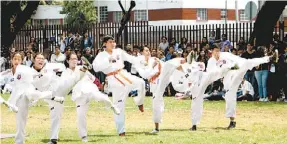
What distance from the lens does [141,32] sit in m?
35.6

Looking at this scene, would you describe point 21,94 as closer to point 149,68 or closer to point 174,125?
point 149,68

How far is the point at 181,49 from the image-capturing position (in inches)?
1097

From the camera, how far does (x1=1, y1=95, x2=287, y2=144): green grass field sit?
51.0 ft

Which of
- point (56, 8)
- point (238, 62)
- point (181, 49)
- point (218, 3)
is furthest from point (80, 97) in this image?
point (56, 8)

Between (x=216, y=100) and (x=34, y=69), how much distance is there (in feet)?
38.7

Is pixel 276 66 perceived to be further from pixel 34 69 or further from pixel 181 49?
pixel 34 69

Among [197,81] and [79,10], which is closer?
[197,81]

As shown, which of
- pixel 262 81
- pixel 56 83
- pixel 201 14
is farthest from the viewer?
pixel 201 14

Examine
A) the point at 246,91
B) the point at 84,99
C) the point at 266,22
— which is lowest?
the point at 246,91

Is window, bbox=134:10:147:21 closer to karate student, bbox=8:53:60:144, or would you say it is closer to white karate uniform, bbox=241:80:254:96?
white karate uniform, bbox=241:80:254:96

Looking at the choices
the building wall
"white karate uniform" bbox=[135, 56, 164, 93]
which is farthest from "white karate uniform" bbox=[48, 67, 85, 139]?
the building wall

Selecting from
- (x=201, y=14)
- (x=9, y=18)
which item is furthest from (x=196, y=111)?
(x=201, y=14)

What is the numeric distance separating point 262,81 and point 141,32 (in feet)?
39.7

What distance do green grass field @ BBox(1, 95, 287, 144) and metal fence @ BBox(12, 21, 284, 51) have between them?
21.6 feet
